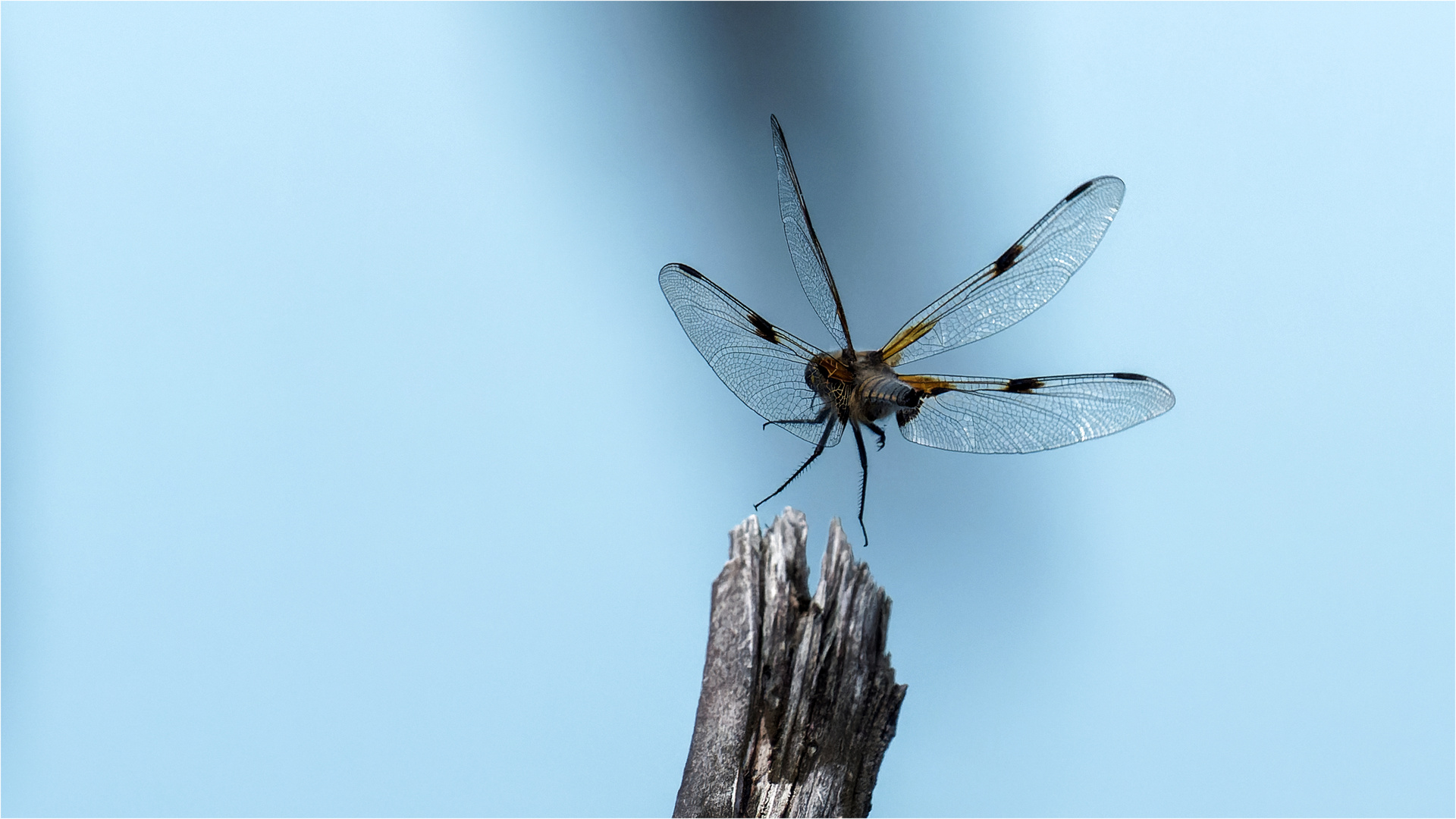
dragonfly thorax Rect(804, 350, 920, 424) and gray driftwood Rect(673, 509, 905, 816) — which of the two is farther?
dragonfly thorax Rect(804, 350, 920, 424)

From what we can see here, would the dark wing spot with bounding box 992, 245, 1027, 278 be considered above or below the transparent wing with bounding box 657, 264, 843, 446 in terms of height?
above

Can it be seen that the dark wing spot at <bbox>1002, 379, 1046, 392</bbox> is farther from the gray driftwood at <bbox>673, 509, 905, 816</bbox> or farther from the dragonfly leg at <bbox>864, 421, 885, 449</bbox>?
the gray driftwood at <bbox>673, 509, 905, 816</bbox>

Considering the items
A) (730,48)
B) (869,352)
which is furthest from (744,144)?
(869,352)

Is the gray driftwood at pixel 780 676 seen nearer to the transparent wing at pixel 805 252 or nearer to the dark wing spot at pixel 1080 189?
the transparent wing at pixel 805 252

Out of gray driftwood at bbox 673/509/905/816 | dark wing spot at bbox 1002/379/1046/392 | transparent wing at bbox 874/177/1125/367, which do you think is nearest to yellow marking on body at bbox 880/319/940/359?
transparent wing at bbox 874/177/1125/367

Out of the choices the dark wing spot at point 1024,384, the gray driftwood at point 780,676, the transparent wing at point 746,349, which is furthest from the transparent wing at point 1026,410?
the gray driftwood at point 780,676

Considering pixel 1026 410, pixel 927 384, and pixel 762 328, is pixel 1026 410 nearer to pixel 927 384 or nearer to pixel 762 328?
pixel 927 384

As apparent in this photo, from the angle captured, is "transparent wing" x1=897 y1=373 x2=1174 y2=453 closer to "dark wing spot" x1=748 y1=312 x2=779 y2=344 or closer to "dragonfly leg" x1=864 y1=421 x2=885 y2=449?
"dragonfly leg" x1=864 y1=421 x2=885 y2=449

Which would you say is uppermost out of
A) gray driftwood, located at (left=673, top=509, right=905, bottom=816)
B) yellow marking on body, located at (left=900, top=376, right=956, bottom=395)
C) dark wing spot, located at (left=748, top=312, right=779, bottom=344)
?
dark wing spot, located at (left=748, top=312, right=779, bottom=344)
